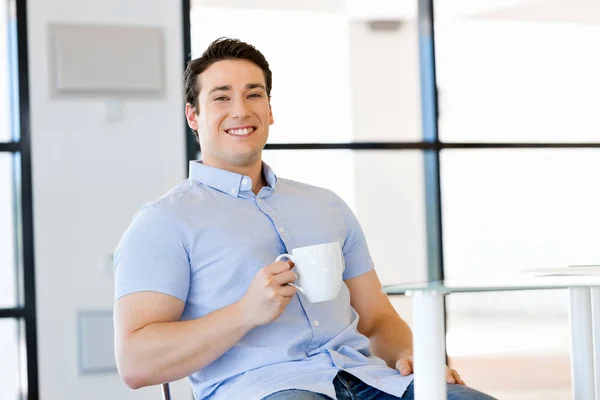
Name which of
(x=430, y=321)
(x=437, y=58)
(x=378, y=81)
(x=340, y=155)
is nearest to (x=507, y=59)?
(x=437, y=58)

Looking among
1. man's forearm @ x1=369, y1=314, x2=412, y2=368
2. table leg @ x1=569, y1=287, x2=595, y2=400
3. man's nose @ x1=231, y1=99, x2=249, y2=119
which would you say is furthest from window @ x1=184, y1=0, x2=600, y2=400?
table leg @ x1=569, y1=287, x2=595, y2=400

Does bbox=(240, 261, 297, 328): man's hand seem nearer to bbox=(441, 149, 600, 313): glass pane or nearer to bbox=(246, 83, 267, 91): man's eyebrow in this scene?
bbox=(246, 83, 267, 91): man's eyebrow

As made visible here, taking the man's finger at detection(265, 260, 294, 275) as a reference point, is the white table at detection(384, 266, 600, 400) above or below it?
below

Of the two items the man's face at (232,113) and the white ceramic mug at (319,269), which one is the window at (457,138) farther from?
the white ceramic mug at (319,269)

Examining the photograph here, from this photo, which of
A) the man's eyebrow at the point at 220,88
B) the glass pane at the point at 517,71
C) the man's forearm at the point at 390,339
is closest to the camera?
the man's forearm at the point at 390,339

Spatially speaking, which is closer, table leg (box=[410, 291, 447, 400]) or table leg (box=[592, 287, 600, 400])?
table leg (box=[410, 291, 447, 400])

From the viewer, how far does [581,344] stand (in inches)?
68.3

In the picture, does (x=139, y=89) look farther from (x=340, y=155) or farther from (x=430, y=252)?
(x=430, y=252)

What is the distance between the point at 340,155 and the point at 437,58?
62cm

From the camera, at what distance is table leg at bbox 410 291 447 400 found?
4.78ft

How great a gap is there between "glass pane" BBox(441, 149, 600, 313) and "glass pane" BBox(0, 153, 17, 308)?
71.0 inches

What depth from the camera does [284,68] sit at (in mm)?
3814

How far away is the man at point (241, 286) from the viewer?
1715 mm

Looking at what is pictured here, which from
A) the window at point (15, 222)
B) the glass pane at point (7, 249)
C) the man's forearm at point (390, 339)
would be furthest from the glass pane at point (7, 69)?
the man's forearm at point (390, 339)
